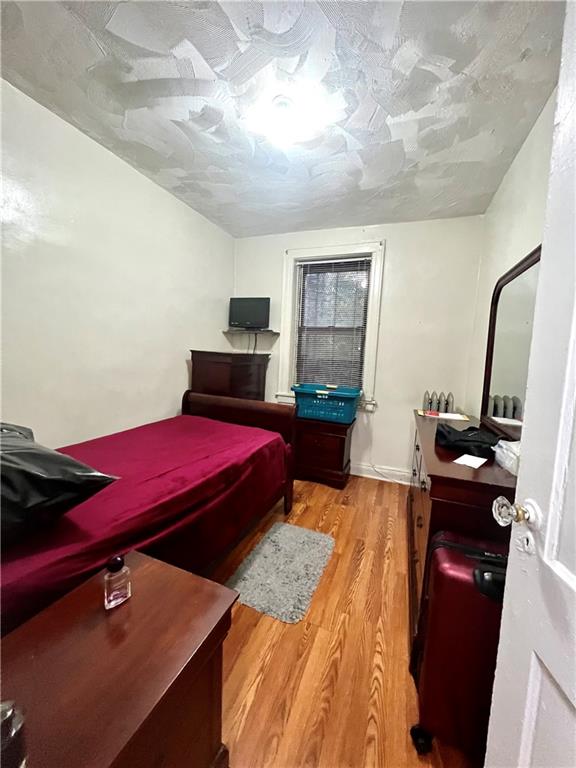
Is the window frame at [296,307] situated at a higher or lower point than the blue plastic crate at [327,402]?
higher

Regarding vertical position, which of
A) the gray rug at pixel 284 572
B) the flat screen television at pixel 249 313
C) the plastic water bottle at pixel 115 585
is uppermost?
the flat screen television at pixel 249 313

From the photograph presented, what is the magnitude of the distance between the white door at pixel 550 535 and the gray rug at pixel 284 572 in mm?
935

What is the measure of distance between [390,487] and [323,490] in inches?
26.4

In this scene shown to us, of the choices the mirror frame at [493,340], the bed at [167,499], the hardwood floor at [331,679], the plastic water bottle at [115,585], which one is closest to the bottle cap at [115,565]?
the plastic water bottle at [115,585]

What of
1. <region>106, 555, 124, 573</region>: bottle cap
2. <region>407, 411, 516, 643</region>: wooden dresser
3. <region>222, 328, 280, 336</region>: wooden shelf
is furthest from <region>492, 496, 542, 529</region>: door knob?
<region>222, 328, 280, 336</region>: wooden shelf

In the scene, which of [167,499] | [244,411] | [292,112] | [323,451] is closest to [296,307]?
[244,411]

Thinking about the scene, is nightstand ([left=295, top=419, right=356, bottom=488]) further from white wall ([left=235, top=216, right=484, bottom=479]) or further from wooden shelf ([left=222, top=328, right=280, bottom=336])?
wooden shelf ([left=222, top=328, right=280, bottom=336])

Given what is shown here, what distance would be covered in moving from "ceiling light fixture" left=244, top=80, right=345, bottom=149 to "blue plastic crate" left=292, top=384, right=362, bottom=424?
6.05 feet

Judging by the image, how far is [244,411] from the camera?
7.80 ft

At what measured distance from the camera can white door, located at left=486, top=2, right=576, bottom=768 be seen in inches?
18.8

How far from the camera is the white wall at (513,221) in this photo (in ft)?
4.55

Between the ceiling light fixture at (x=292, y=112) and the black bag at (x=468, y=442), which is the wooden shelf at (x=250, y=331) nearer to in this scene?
the ceiling light fixture at (x=292, y=112)

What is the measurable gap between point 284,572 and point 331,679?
1.82 feet

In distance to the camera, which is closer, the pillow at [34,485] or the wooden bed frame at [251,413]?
the pillow at [34,485]
